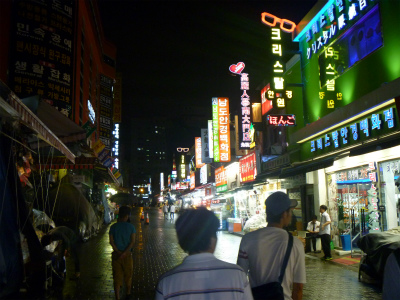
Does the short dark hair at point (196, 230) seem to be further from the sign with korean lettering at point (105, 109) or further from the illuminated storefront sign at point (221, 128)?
the sign with korean lettering at point (105, 109)

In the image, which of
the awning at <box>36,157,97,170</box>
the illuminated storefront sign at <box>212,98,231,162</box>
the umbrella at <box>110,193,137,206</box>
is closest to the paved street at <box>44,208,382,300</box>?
the awning at <box>36,157,97,170</box>

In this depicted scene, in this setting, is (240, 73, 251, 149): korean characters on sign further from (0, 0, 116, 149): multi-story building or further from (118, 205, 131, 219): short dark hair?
(118, 205, 131, 219): short dark hair

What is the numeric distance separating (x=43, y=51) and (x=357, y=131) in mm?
14019

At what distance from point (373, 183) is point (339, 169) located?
2.04m

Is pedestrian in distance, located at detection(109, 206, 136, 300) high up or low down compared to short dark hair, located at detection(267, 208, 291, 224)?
down

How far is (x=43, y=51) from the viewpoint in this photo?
17312 mm

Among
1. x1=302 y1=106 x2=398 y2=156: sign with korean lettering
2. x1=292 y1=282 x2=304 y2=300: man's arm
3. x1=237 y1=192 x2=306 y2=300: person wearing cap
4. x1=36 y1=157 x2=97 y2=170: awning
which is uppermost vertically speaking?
x1=302 y1=106 x2=398 y2=156: sign with korean lettering

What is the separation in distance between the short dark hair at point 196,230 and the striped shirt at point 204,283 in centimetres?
15

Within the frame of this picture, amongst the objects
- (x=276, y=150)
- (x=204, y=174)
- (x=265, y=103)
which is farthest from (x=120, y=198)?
(x=276, y=150)

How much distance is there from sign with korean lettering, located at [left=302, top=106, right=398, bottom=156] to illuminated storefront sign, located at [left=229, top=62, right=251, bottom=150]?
19.2 feet

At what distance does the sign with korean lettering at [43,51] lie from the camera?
1617cm

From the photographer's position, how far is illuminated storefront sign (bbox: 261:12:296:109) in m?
16.2

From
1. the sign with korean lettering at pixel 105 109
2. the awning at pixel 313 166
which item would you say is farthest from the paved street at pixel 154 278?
the sign with korean lettering at pixel 105 109

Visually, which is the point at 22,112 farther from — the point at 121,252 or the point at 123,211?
the point at 121,252
